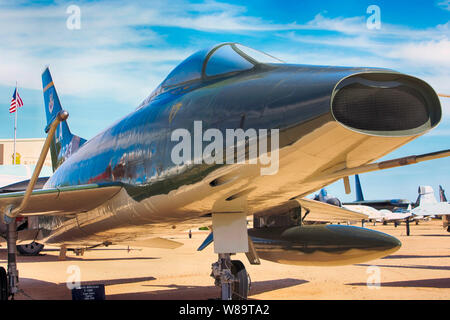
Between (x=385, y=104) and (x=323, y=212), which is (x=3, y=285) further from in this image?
(x=385, y=104)

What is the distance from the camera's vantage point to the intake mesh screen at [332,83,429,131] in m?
4.03

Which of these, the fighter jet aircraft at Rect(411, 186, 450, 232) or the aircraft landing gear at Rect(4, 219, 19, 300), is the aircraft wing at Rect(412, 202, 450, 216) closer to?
the fighter jet aircraft at Rect(411, 186, 450, 232)

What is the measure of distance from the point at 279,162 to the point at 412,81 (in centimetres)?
144

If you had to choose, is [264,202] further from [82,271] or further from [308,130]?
[82,271]

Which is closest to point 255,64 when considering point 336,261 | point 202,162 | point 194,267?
point 202,162

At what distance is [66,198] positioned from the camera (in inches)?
280

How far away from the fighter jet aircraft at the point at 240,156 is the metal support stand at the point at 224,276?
19 mm

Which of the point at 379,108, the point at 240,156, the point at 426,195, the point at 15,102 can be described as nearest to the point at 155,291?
the point at 240,156

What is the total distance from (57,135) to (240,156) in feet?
32.0

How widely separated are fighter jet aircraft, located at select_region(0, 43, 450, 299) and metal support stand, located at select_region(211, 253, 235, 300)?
2 cm

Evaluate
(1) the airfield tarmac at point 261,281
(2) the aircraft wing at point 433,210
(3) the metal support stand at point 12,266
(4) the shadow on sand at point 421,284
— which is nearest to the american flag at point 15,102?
(1) the airfield tarmac at point 261,281

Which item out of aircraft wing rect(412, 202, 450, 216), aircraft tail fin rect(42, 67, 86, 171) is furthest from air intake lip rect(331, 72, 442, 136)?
aircraft wing rect(412, 202, 450, 216)

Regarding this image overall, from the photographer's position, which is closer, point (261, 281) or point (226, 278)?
point (226, 278)

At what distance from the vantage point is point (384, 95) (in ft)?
13.2
